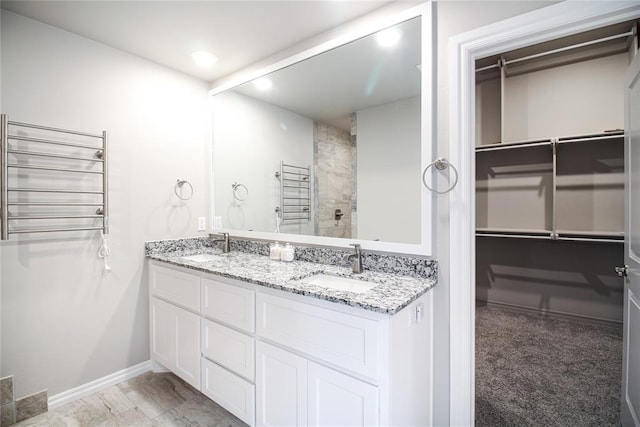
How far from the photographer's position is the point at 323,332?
1.32 m

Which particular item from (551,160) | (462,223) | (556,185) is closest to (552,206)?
(556,185)

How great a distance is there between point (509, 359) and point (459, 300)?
1447 millimetres

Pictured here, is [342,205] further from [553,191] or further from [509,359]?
[553,191]

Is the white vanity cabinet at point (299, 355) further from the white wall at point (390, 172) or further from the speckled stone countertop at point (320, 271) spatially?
the white wall at point (390, 172)

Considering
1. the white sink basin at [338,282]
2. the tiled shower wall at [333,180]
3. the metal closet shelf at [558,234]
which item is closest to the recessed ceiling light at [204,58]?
the tiled shower wall at [333,180]

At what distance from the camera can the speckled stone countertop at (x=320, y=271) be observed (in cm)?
124

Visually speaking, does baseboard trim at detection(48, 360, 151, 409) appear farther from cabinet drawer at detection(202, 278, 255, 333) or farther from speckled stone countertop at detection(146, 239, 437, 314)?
cabinet drawer at detection(202, 278, 255, 333)

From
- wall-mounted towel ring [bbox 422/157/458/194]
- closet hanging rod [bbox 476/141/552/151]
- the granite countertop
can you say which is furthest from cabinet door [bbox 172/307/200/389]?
closet hanging rod [bbox 476/141/552/151]

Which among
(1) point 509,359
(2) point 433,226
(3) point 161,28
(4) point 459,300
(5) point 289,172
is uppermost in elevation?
(3) point 161,28

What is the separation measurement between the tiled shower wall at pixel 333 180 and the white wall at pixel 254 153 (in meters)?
0.08

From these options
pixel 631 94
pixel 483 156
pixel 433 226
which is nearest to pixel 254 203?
pixel 433 226

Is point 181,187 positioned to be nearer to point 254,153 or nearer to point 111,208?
point 111,208

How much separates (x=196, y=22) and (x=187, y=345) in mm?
2034

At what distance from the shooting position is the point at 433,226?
1.56m
